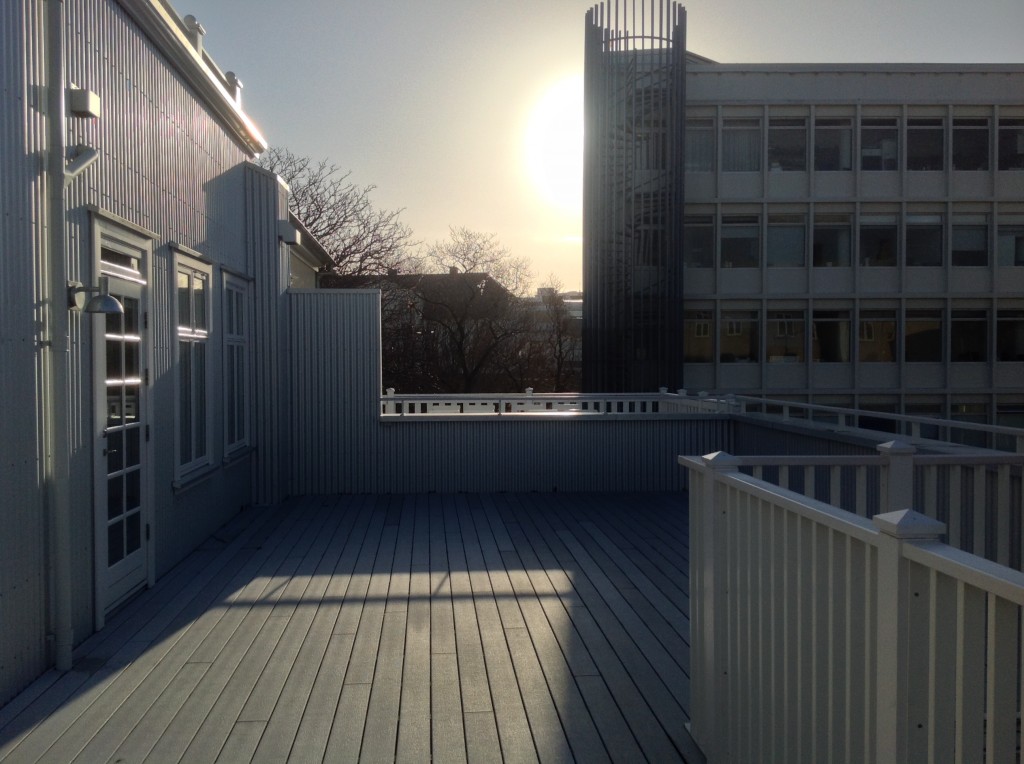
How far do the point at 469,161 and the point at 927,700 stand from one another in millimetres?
15474

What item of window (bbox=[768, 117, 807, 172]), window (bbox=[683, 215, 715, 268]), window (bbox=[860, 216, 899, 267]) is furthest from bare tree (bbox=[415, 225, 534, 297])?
window (bbox=[860, 216, 899, 267])

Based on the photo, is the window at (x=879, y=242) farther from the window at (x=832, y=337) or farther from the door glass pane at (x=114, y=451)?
the door glass pane at (x=114, y=451)

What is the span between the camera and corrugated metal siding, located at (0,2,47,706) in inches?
152

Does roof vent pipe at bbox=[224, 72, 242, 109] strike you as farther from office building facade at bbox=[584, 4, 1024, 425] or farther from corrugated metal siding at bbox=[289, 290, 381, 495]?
office building facade at bbox=[584, 4, 1024, 425]

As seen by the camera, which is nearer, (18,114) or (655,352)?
(18,114)

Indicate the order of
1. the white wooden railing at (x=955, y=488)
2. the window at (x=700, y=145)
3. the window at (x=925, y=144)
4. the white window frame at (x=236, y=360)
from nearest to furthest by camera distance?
1. the white wooden railing at (x=955, y=488)
2. the white window frame at (x=236, y=360)
3. the window at (x=700, y=145)
4. the window at (x=925, y=144)

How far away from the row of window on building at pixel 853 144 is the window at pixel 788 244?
1184 millimetres

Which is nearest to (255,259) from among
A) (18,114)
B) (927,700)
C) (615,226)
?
(18,114)

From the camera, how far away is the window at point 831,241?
19891mm

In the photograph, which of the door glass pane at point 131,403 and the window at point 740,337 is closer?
the door glass pane at point 131,403

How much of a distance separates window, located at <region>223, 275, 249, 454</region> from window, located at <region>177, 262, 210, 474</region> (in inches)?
28.3

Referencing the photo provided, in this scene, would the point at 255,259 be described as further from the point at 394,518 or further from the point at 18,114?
the point at 18,114

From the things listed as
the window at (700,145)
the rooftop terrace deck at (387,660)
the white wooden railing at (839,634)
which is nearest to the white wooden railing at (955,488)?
the white wooden railing at (839,634)

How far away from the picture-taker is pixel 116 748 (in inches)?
135
